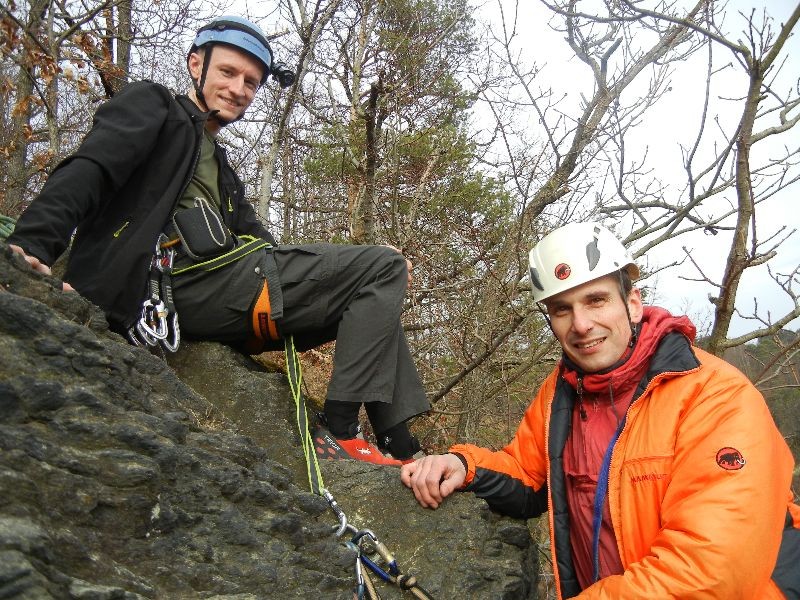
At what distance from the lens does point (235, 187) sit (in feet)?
12.4

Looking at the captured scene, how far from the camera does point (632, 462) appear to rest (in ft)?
7.68

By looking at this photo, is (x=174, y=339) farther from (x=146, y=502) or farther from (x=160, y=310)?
(x=146, y=502)

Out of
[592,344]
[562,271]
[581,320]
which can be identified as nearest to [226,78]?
[562,271]

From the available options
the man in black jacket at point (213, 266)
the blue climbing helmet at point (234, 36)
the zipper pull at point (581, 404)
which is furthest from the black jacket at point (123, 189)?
the zipper pull at point (581, 404)

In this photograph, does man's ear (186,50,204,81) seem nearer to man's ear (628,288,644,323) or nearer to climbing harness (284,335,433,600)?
climbing harness (284,335,433,600)

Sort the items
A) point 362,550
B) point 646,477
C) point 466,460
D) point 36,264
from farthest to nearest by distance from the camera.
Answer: point 466,460, point 362,550, point 646,477, point 36,264

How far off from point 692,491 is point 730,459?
17 centimetres

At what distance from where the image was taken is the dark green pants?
3.07 metres

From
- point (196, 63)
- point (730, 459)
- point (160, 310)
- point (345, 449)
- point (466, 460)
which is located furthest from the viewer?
point (196, 63)

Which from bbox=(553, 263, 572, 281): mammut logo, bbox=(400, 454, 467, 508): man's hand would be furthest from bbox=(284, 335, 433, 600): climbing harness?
bbox=(553, 263, 572, 281): mammut logo

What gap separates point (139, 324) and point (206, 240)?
0.53m

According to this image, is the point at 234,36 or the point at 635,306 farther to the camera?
the point at 234,36

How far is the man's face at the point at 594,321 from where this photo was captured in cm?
275

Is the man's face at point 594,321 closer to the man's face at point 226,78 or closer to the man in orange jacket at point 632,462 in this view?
the man in orange jacket at point 632,462
